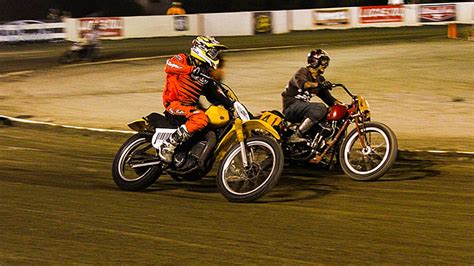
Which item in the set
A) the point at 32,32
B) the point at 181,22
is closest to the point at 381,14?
the point at 181,22

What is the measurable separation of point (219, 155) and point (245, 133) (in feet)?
1.66

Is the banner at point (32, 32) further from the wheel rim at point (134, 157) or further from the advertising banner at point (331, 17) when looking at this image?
the wheel rim at point (134, 157)

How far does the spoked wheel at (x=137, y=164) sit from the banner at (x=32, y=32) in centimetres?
3567

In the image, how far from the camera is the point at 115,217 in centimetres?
801

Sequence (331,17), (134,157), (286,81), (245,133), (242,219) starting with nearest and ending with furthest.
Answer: (242,219) → (245,133) → (134,157) → (286,81) → (331,17)

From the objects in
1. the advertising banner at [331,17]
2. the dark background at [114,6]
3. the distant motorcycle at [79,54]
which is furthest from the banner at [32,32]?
the advertising banner at [331,17]

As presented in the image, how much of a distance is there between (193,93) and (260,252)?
3.10 meters

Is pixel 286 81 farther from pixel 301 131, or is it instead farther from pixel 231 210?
pixel 231 210

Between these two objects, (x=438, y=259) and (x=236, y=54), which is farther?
(x=236, y=54)

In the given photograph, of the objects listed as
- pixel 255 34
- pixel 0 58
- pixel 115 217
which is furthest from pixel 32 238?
pixel 255 34

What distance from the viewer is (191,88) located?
931 centimetres

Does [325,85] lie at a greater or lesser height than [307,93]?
greater

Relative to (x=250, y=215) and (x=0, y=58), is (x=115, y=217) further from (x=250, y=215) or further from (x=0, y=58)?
(x=0, y=58)

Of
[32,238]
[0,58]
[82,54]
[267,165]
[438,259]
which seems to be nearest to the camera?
[438,259]
